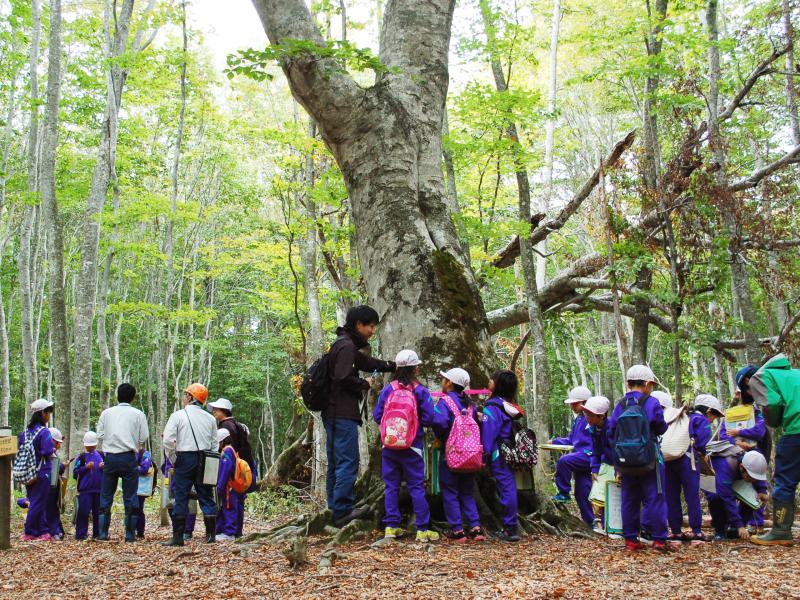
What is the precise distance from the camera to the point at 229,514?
7879 millimetres

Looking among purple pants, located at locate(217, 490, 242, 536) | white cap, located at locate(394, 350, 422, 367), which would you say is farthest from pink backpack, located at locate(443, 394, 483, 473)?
purple pants, located at locate(217, 490, 242, 536)

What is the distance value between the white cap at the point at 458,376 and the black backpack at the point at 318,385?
1.01 metres

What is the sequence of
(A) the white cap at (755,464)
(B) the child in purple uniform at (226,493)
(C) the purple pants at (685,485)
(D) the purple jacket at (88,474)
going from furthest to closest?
(D) the purple jacket at (88,474) < (B) the child in purple uniform at (226,493) < (A) the white cap at (755,464) < (C) the purple pants at (685,485)

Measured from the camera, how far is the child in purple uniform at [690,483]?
601 cm

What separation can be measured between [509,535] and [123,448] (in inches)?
181

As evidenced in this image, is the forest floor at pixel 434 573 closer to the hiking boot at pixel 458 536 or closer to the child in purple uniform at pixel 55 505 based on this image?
the hiking boot at pixel 458 536

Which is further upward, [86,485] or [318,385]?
[318,385]

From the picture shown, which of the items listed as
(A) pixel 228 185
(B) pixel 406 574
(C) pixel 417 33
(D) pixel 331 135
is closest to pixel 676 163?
(C) pixel 417 33

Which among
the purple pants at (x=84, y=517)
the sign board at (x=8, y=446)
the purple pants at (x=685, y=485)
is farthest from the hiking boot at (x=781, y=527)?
the purple pants at (x=84, y=517)

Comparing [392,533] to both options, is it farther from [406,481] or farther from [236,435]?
[236,435]

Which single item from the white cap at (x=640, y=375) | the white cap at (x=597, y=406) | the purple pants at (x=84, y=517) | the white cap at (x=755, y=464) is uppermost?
the white cap at (x=640, y=375)

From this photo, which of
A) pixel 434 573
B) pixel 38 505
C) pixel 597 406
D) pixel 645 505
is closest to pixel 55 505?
pixel 38 505

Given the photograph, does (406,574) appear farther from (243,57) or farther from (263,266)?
(263,266)

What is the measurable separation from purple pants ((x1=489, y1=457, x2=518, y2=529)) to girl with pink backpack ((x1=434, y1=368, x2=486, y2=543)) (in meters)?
0.23
